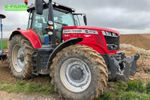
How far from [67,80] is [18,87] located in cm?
151

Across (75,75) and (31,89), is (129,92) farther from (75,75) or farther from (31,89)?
(31,89)

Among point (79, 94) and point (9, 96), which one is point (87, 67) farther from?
point (9, 96)

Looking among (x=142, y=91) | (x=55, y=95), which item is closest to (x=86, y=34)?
(x=55, y=95)

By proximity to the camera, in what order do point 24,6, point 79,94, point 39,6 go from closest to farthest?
point 79,94 → point 39,6 → point 24,6

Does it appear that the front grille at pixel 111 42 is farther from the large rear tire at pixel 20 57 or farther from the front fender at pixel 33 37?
the large rear tire at pixel 20 57

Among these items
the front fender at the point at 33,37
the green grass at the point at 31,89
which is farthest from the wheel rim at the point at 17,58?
the green grass at the point at 31,89

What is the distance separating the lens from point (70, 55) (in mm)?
3273

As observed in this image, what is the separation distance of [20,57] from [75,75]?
97.9 inches

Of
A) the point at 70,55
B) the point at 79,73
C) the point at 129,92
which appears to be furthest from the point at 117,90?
the point at 70,55

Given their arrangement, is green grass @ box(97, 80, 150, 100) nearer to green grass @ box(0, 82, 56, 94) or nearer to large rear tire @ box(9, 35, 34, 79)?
green grass @ box(0, 82, 56, 94)

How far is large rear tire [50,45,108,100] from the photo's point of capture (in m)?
2.96

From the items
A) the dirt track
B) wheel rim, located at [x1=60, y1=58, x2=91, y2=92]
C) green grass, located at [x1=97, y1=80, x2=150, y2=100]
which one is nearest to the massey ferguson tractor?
wheel rim, located at [x1=60, y1=58, x2=91, y2=92]

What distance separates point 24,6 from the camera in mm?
5215

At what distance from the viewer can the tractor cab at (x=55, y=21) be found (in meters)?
4.30
